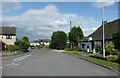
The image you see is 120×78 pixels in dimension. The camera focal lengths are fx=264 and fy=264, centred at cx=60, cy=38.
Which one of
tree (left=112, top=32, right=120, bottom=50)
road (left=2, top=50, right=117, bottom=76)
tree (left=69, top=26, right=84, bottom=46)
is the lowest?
road (left=2, top=50, right=117, bottom=76)

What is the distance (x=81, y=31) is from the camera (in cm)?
10062

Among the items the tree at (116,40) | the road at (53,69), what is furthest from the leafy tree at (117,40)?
the road at (53,69)

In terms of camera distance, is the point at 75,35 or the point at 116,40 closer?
the point at 116,40

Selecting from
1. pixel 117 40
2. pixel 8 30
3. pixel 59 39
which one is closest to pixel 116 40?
pixel 117 40

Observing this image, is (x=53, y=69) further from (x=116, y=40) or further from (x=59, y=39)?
(x=59, y=39)

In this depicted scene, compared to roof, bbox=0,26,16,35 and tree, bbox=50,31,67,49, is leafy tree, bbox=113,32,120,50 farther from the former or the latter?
tree, bbox=50,31,67,49

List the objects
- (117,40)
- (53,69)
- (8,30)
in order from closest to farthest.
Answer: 1. (53,69)
2. (117,40)
3. (8,30)

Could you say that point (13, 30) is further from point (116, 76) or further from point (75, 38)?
point (116, 76)

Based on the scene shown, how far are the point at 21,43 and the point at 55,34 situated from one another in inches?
1526

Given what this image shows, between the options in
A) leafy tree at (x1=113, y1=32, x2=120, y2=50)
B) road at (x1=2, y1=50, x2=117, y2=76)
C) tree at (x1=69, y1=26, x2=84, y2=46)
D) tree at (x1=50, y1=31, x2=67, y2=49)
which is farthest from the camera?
tree at (x1=50, y1=31, x2=67, y2=49)

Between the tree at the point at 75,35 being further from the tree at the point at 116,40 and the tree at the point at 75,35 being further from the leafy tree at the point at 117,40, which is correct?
the leafy tree at the point at 117,40

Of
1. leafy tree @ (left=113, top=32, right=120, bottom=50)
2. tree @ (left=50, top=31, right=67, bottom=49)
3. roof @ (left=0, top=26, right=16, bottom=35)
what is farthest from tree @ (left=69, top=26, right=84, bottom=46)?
leafy tree @ (left=113, top=32, right=120, bottom=50)

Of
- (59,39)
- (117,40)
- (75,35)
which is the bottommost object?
(117,40)

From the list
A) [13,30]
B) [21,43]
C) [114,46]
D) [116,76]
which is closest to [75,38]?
[13,30]
